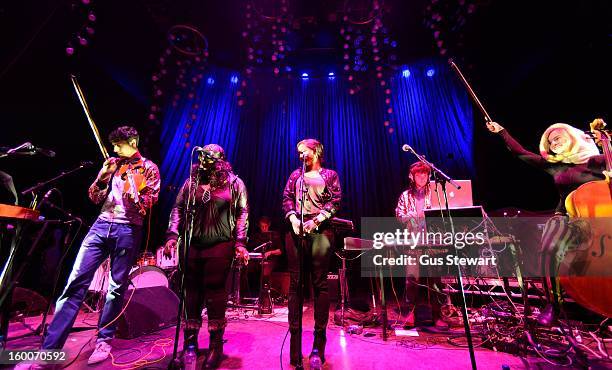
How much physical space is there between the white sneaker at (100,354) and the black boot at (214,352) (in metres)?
1.04

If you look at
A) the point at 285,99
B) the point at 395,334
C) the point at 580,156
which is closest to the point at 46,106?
the point at 285,99

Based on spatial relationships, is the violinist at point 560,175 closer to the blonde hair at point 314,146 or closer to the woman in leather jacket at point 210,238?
the blonde hair at point 314,146

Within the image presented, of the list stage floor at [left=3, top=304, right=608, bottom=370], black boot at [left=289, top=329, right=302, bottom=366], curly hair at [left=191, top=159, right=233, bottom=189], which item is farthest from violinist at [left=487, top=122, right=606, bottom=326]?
curly hair at [left=191, top=159, right=233, bottom=189]

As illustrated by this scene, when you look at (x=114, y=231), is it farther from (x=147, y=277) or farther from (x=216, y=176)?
(x=147, y=277)

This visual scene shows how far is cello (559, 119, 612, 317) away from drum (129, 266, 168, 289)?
5.29 m

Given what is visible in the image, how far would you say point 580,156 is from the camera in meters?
3.07

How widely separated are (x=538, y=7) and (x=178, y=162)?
320 inches

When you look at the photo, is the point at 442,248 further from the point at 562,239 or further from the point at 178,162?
the point at 178,162

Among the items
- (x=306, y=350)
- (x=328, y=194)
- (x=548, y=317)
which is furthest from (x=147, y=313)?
(x=548, y=317)

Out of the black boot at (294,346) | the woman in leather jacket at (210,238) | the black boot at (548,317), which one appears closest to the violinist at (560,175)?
the black boot at (548,317)

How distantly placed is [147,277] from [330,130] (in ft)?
18.2

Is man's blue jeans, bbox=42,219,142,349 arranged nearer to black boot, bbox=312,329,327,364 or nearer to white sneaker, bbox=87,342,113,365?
white sneaker, bbox=87,342,113,365

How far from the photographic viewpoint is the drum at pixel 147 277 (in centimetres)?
448

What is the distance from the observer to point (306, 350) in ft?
10.1
